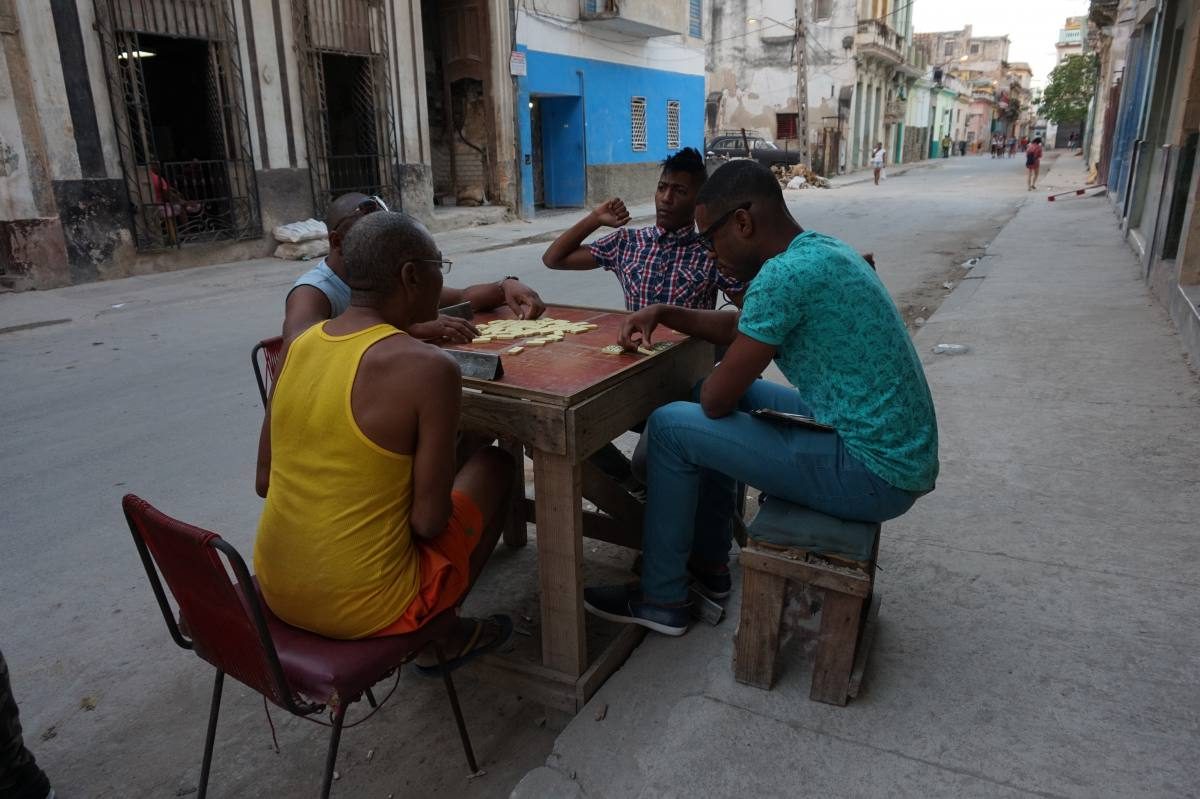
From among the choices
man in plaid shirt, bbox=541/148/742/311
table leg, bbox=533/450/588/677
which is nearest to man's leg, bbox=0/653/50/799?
table leg, bbox=533/450/588/677

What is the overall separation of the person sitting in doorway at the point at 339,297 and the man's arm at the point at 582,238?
42 cm

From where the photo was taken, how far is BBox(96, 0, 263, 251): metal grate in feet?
32.1

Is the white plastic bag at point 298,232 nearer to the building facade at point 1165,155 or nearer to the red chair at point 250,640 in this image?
the building facade at point 1165,155

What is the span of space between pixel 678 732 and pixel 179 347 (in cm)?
615

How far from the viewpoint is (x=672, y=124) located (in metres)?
22.3

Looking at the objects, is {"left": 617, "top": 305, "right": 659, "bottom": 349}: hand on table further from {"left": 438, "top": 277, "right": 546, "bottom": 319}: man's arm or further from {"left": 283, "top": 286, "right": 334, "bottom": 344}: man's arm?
{"left": 283, "top": 286, "right": 334, "bottom": 344}: man's arm

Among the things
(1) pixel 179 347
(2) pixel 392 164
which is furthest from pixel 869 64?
(1) pixel 179 347

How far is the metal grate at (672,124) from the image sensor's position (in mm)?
22062

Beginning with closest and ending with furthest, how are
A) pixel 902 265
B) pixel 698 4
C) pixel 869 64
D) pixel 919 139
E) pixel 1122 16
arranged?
pixel 902 265, pixel 1122 16, pixel 698 4, pixel 869 64, pixel 919 139

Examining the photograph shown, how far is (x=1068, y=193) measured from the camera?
19.5 metres

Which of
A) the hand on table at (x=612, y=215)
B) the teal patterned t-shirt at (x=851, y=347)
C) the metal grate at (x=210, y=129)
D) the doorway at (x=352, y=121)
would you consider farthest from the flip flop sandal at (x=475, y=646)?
the doorway at (x=352, y=121)

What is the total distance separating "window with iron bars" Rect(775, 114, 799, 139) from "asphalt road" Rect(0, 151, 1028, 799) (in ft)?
94.5

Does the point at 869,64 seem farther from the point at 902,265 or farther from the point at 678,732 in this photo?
the point at 678,732

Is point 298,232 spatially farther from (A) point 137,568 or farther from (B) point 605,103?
(B) point 605,103
